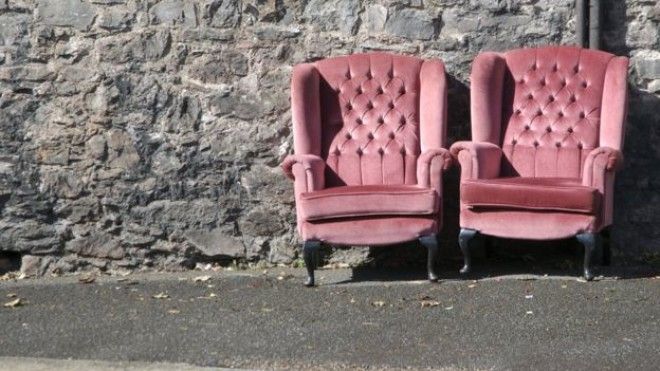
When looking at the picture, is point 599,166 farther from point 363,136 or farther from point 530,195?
point 363,136

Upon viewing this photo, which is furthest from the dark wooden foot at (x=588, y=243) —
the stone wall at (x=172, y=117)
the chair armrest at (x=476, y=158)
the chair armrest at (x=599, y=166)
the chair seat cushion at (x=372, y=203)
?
the stone wall at (x=172, y=117)

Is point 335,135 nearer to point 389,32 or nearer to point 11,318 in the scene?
point 389,32

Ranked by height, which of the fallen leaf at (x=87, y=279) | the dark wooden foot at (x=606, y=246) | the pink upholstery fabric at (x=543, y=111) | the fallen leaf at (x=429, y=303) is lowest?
the fallen leaf at (x=87, y=279)

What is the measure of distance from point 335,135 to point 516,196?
1.37 m

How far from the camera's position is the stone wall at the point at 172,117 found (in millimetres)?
8125

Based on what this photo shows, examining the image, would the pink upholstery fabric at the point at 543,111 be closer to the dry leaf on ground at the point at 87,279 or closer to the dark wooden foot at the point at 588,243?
the dark wooden foot at the point at 588,243

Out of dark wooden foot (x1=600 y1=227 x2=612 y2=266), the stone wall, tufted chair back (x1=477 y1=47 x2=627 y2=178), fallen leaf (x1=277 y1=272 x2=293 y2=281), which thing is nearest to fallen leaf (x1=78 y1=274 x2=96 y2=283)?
the stone wall

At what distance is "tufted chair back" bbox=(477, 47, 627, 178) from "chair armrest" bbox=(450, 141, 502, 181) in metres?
0.23

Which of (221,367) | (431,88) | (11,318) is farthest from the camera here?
(431,88)

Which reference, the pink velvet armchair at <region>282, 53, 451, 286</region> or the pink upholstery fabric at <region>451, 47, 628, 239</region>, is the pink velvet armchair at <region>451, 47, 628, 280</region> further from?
the pink velvet armchair at <region>282, 53, 451, 286</region>

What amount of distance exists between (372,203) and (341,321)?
3.75ft

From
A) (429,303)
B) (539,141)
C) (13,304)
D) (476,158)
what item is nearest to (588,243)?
(476,158)

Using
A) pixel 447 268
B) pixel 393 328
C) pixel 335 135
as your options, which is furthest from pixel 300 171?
pixel 393 328

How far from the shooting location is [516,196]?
7.22 meters
